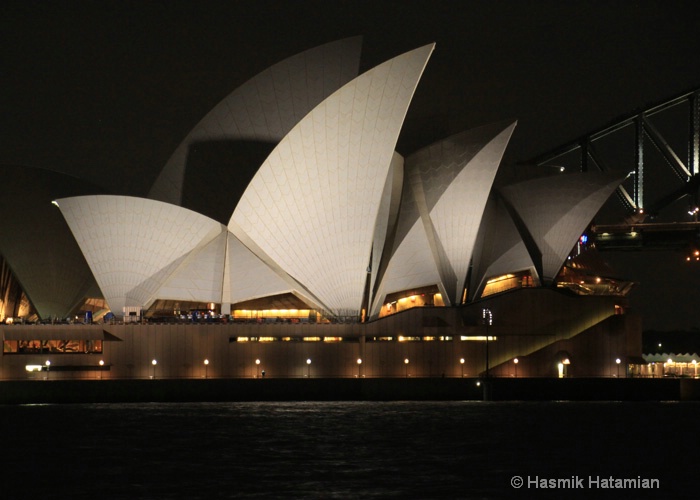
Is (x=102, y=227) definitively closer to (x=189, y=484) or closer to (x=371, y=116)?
(x=371, y=116)

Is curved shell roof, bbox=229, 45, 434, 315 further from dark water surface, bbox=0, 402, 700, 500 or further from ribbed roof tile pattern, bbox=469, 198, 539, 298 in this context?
dark water surface, bbox=0, 402, 700, 500

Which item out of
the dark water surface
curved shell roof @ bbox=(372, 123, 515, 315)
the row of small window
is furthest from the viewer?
the row of small window

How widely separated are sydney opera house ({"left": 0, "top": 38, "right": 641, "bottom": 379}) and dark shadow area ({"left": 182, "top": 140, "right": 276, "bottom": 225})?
0.29 feet

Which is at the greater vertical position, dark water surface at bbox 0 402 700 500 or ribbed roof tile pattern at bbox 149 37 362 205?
ribbed roof tile pattern at bbox 149 37 362 205

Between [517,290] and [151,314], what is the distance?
19.7 m

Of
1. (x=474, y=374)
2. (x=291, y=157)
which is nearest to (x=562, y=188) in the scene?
(x=474, y=374)

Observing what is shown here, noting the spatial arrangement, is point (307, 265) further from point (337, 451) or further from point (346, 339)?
point (337, 451)

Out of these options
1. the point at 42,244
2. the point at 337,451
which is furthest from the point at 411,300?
the point at 337,451

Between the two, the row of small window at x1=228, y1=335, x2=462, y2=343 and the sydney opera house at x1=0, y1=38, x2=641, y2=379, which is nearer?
the sydney opera house at x1=0, y1=38, x2=641, y2=379

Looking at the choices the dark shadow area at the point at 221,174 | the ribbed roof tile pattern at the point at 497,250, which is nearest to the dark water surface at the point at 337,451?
the ribbed roof tile pattern at the point at 497,250

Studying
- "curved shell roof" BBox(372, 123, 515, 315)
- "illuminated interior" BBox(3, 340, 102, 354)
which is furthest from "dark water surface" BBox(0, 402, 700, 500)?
"curved shell roof" BBox(372, 123, 515, 315)

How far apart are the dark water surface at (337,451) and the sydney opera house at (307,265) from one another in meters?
6.96

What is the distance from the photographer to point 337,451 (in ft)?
124

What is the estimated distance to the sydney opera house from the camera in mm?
60500
